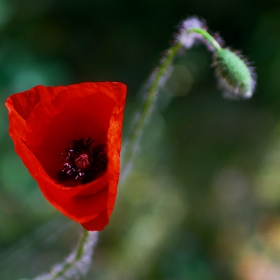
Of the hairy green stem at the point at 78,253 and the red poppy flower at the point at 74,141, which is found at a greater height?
the red poppy flower at the point at 74,141

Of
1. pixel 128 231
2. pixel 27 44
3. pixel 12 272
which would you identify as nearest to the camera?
pixel 12 272

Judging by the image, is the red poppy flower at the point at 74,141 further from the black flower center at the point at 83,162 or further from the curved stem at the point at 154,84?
the curved stem at the point at 154,84

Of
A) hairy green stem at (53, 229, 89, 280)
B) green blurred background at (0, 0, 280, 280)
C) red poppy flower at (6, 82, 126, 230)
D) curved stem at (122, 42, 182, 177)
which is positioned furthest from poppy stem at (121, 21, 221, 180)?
green blurred background at (0, 0, 280, 280)

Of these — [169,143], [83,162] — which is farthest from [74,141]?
[169,143]

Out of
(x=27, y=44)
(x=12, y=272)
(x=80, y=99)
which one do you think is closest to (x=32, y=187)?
(x=12, y=272)

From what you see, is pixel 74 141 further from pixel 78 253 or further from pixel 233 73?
pixel 233 73

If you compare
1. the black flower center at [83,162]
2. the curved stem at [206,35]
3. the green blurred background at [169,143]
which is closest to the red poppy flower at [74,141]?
the black flower center at [83,162]

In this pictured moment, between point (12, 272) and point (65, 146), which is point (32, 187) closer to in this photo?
point (12, 272)
